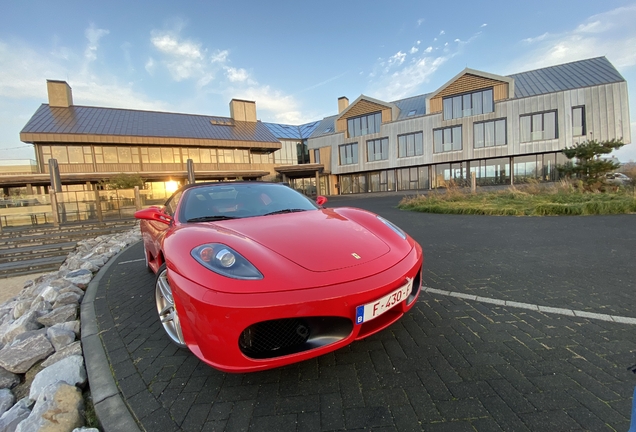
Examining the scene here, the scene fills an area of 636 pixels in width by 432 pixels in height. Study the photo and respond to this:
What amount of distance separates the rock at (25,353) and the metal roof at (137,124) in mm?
29255

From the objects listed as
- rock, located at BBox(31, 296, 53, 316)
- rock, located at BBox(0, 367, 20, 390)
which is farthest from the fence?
rock, located at BBox(0, 367, 20, 390)

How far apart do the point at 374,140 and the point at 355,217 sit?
102 ft

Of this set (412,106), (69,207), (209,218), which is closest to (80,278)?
(209,218)

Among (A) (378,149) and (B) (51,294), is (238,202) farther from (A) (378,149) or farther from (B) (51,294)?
(A) (378,149)

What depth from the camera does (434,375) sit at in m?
1.72

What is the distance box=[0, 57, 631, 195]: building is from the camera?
22.8 metres

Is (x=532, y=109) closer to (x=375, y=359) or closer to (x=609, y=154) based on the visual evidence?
(x=609, y=154)

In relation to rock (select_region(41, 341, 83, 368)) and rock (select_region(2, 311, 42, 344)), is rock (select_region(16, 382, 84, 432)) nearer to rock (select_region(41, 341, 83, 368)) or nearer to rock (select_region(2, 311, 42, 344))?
rock (select_region(41, 341, 83, 368))

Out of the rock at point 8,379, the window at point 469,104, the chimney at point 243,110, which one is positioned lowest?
the rock at point 8,379

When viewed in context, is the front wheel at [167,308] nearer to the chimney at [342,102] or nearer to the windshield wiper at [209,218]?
the windshield wiper at [209,218]

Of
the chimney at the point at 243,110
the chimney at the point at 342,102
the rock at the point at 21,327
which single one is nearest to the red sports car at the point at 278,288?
the rock at the point at 21,327

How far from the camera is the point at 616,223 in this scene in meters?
6.57

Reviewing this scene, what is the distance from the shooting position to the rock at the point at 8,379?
6.96 feet

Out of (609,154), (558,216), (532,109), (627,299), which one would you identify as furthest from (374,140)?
(627,299)
